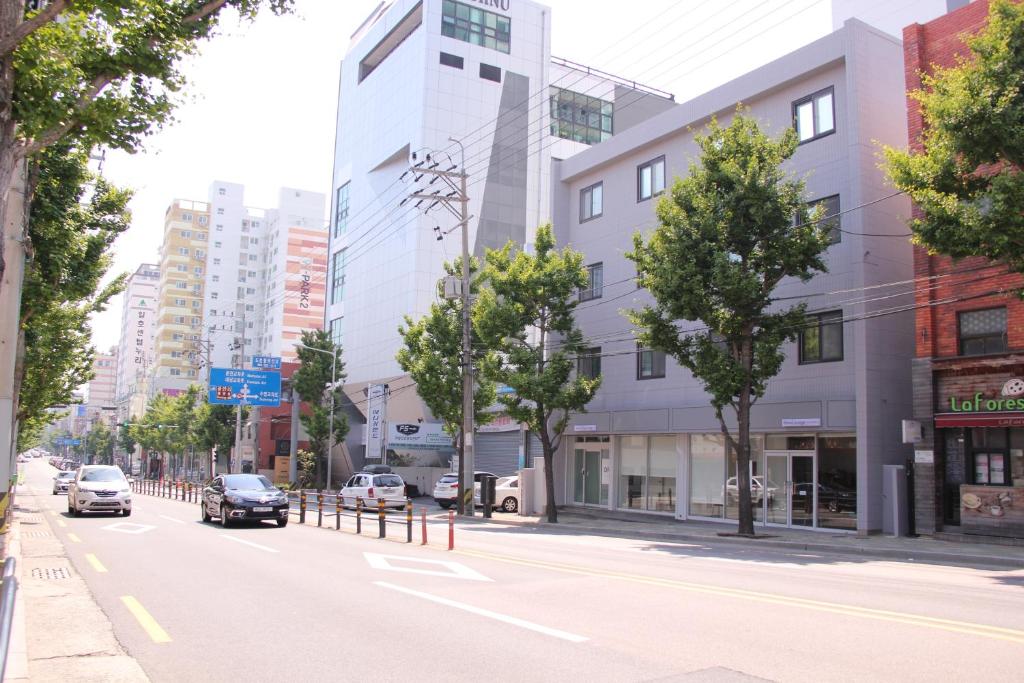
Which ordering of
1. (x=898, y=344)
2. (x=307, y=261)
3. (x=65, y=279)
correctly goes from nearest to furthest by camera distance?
(x=65, y=279) < (x=898, y=344) < (x=307, y=261)

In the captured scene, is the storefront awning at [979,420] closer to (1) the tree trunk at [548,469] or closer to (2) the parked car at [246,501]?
(1) the tree trunk at [548,469]

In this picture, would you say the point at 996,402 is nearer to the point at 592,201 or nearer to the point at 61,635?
the point at 592,201

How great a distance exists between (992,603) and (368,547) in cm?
1126

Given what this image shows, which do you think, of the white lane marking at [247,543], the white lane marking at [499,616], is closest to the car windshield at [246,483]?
the white lane marking at [247,543]

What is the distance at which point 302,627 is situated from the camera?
316 inches

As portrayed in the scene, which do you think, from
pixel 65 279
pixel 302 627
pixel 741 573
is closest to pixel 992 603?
pixel 741 573

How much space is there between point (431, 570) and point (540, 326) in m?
16.6

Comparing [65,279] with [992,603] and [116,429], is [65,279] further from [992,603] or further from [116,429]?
[116,429]

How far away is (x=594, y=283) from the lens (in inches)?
1233

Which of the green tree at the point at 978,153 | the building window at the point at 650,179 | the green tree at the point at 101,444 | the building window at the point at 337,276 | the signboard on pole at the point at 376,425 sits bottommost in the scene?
the green tree at the point at 101,444

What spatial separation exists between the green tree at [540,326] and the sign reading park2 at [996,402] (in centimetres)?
1117

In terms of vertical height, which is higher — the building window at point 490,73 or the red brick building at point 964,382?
the building window at point 490,73

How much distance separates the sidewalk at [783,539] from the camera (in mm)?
16078

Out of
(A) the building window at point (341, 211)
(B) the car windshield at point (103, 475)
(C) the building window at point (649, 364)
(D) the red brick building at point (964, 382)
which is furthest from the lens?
(A) the building window at point (341, 211)
